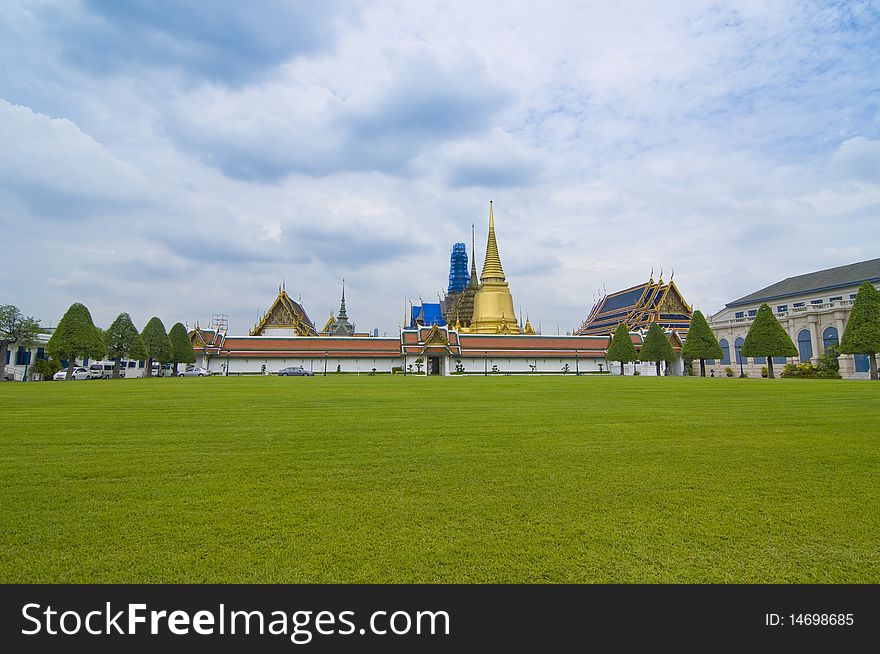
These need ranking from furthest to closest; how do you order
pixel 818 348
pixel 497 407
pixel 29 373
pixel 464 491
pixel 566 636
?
pixel 818 348 < pixel 29 373 < pixel 497 407 < pixel 464 491 < pixel 566 636

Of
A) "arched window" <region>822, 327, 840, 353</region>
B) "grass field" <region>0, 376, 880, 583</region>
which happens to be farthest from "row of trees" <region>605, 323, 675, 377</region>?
"grass field" <region>0, 376, 880, 583</region>

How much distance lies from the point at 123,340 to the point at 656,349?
45.6m

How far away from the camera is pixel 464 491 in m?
4.94

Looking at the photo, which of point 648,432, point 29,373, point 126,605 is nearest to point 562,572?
point 126,605

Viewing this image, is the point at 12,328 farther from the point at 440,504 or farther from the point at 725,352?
the point at 725,352

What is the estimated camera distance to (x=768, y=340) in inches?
1543

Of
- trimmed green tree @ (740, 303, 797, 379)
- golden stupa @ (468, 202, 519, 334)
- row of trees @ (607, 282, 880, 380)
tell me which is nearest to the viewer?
row of trees @ (607, 282, 880, 380)

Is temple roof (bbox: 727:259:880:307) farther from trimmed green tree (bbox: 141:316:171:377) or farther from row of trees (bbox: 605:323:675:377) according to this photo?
trimmed green tree (bbox: 141:316:171:377)

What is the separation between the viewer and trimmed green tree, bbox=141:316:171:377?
45.2 m

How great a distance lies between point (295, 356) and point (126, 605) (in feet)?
171

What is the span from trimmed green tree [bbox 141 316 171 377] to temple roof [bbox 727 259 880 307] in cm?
5721

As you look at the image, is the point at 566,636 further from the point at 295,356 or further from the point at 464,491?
the point at 295,356

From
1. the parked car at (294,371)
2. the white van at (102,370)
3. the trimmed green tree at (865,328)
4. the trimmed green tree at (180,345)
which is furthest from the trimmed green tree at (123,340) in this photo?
the trimmed green tree at (865,328)

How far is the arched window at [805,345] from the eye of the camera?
4475 centimetres
